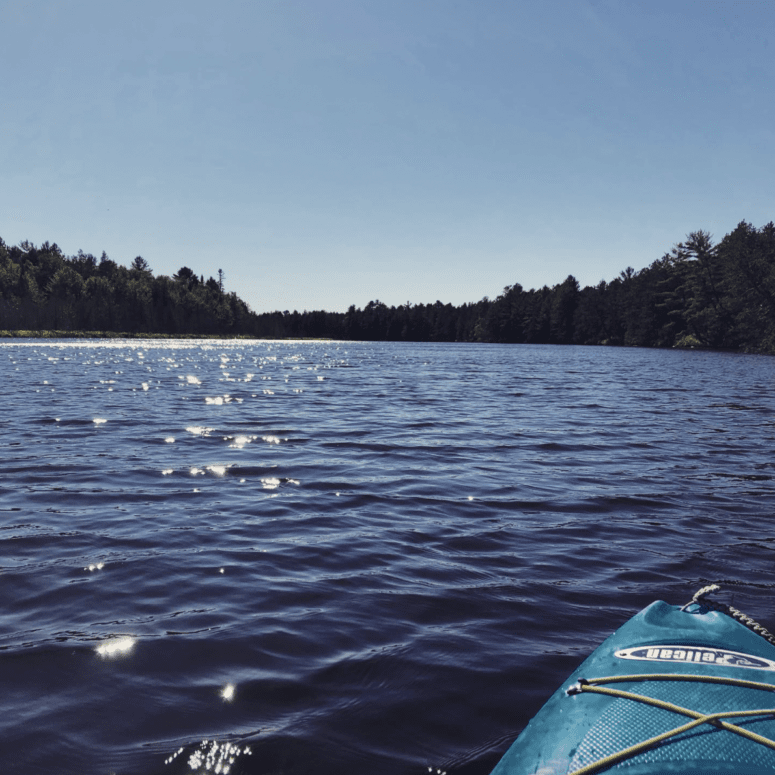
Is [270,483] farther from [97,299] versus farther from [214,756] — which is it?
[97,299]

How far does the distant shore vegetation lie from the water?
7196 cm

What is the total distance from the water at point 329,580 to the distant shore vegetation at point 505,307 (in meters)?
72.0

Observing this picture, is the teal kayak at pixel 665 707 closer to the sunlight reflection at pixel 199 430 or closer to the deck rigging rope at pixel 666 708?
the deck rigging rope at pixel 666 708

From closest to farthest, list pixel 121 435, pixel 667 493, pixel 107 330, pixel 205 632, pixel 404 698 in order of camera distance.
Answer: pixel 404 698, pixel 205 632, pixel 667 493, pixel 121 435, pixel 107 330

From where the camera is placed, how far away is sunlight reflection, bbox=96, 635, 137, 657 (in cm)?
417

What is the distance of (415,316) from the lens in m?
192

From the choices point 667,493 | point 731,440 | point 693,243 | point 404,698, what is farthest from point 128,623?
point 693,243

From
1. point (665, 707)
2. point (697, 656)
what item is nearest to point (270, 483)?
point (697, 656)

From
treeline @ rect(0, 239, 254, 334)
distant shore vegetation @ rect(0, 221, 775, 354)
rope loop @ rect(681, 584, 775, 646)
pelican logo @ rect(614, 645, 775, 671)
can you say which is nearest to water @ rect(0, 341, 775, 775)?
pelican logo @ rect(614, 645, 775, 671)

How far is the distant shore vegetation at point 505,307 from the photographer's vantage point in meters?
74.7

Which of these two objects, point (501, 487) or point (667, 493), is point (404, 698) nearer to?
point (501, 487)

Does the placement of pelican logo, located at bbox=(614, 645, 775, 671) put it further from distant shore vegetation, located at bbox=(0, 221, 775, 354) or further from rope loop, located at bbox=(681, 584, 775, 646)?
distant shore vegetation, located at bbox=(0, 221, 775, 354)

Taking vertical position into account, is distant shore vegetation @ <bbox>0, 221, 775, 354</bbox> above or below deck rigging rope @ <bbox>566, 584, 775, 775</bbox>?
above

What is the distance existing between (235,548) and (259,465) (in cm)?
430
